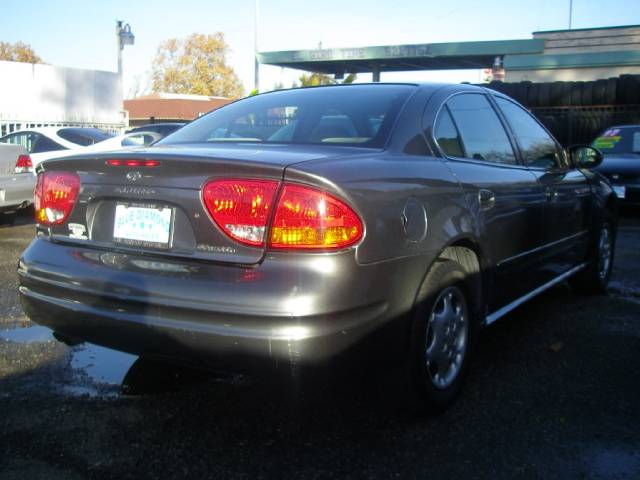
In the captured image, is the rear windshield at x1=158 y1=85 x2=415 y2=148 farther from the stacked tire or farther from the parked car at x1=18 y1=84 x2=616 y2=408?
the stacked tire

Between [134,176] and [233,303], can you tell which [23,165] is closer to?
[134,176]

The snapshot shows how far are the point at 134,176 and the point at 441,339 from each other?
1.50 m

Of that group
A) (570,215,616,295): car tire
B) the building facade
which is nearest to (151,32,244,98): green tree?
the building facade

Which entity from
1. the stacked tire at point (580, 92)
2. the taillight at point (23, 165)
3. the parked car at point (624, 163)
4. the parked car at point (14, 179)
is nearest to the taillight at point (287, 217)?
the parked car at point (14, 179)

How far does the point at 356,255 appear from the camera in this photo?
2.43 meters

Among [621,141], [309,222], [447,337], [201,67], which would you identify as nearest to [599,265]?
[447,337]

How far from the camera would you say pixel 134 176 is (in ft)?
8.86

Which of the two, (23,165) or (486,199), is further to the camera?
(23,165)

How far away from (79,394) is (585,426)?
2332 mm

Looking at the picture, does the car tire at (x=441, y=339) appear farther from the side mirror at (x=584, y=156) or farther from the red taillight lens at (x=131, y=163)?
the side mirror at (x=584, y=156)

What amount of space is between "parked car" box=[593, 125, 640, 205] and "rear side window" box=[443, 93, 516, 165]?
241 inches

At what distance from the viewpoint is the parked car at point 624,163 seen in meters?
9.76

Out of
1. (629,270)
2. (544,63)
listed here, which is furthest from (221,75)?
(629,270)

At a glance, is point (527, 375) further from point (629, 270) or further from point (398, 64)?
point (398, 64)
